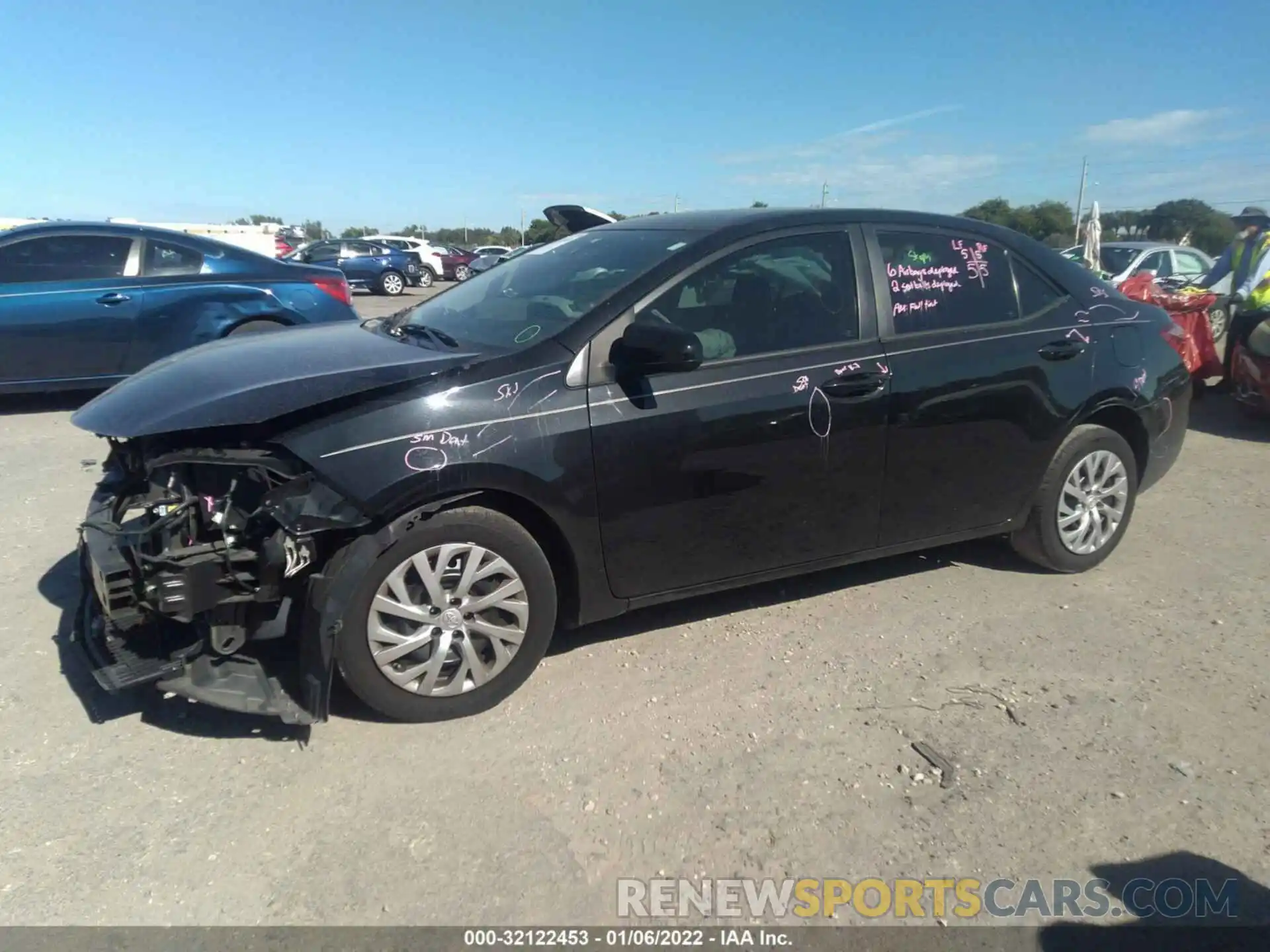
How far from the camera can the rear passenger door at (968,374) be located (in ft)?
13.0

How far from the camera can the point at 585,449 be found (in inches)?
130

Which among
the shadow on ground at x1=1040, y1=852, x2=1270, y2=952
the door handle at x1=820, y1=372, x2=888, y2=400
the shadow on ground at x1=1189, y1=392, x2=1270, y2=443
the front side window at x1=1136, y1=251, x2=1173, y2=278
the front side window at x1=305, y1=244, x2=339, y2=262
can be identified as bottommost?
the shadow on ground at x1=1189, y1=392, x2=1270, y2=443

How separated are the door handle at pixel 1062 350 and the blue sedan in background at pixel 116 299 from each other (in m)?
5.43

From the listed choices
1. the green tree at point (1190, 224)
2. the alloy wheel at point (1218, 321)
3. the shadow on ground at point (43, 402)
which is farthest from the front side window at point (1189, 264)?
the shadow on ground at point (43, 402)

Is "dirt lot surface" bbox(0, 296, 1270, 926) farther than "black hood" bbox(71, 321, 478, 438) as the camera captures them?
No

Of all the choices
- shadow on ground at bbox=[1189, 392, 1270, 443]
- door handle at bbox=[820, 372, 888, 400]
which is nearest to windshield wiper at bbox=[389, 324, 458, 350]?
door handle at bbox=[820, 372, 888, 400]

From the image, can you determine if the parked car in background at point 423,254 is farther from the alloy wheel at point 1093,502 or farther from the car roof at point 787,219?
the alloy wheel at point 1093,502

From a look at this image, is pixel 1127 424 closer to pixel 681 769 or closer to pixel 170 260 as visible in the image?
pixel 681 769

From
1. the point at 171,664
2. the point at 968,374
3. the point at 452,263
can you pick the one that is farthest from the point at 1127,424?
the point at 452,263

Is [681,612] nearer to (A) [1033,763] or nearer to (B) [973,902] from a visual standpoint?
(A) [1033,763]

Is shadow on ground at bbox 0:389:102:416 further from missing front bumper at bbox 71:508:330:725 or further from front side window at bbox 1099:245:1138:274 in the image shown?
front side window at bbox 1099:245:1138:274

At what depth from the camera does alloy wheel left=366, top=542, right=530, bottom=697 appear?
10.2 feet

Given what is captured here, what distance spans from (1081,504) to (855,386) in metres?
1.59

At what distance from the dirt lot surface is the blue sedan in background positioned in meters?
3.47
